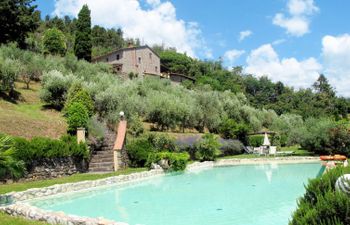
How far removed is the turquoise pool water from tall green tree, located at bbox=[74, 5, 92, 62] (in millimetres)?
31374

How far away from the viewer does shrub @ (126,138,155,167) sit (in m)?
20.8

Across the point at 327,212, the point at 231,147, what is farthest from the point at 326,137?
the point at 327,212

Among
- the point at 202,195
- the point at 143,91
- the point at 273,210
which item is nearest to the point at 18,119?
the point at 202,195

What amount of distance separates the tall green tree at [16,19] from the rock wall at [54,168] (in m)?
24.1

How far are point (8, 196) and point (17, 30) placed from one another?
30758mm

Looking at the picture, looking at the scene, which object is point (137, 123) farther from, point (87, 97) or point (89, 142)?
point (89, 142)

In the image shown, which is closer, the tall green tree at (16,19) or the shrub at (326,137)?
the shrub at (326,137)

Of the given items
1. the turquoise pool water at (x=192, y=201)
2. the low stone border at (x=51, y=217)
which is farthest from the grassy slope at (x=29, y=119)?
the low stone border at (x=51, y=217)

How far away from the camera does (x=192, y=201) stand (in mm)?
12961

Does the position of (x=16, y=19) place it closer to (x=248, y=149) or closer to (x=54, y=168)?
(x=54, y=168)

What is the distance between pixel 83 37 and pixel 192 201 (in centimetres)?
3818

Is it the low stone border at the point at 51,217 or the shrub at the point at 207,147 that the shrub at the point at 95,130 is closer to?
the shrub at the point at 207,147

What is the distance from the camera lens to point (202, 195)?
14227 mm

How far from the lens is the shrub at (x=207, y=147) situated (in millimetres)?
26031
